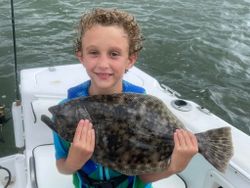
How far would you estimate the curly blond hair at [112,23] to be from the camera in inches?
96.3

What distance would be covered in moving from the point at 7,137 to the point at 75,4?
7207mm

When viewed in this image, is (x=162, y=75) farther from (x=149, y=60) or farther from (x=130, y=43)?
(x=130, y=43)

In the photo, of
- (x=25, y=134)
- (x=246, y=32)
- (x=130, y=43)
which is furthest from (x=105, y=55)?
(x=246, y=32)

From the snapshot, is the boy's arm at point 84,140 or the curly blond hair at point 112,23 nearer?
the boy's arm at point 84,140

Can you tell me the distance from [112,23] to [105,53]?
222 mm

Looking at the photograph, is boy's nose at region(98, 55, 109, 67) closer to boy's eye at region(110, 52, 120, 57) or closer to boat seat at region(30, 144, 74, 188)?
boy's eye at region(110, 52, 120, 57)

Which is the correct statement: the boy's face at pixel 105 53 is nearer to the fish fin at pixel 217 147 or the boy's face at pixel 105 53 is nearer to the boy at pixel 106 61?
the boy at pixel 106 61

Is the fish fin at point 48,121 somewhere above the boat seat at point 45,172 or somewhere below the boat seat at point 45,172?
above

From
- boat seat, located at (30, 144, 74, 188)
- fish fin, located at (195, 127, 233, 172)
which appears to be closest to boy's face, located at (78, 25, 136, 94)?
fish fin, located at (195, 127, 233, 172)

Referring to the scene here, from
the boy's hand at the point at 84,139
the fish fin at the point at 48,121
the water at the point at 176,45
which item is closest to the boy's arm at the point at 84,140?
the boy's hand at the point at 84,139

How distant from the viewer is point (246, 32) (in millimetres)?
11945

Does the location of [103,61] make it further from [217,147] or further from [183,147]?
[217,147]

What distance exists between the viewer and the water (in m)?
8.62

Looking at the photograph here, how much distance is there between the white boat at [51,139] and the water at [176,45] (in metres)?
2.65
